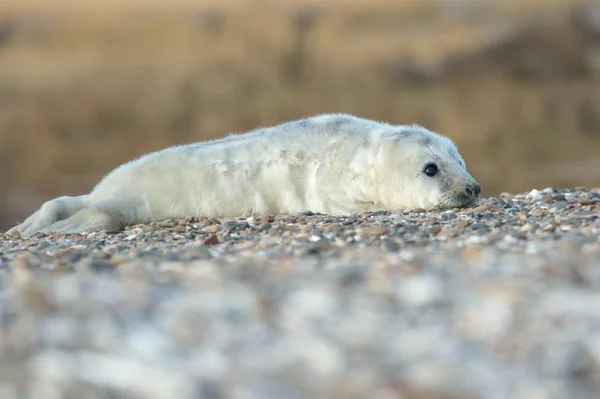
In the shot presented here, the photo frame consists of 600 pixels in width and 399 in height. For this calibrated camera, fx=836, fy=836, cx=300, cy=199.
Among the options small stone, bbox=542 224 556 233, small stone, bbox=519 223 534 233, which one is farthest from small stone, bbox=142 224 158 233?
small stone, bbox=542 224 556 233

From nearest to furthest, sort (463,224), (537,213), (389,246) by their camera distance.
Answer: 1. (389,246)
2. (463,224)
3. (537,213)

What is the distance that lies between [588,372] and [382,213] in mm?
3294

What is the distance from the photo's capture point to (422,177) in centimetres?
542

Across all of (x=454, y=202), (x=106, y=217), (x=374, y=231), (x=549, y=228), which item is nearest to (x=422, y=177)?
(x=454, y=202)

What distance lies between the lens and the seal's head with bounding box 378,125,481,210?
536 cm

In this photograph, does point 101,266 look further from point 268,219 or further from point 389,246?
point 268,219

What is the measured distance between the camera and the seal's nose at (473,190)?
533 centimetres

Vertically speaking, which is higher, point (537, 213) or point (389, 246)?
point (389, 246)

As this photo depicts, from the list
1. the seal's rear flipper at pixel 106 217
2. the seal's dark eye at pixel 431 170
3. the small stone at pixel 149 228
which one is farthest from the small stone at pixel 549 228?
the seal's rear flipper at pixel 106 217

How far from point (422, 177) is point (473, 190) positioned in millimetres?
335

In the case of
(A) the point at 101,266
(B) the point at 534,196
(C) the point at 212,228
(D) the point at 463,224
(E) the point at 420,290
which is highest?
(E) the point at 420,290

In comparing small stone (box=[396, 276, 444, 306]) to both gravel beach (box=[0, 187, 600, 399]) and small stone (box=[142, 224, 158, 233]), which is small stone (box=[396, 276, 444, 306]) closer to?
gravel beach (box=[0, 187, 600, 399])

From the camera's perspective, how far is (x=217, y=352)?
6.88 ft

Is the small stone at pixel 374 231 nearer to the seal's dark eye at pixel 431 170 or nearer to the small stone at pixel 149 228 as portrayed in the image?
the seal's dark eye at pixel 431 170
